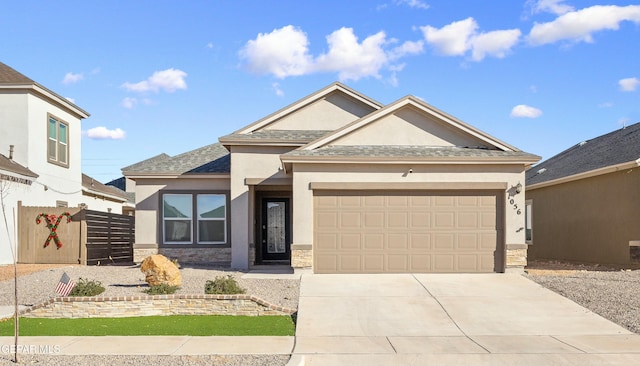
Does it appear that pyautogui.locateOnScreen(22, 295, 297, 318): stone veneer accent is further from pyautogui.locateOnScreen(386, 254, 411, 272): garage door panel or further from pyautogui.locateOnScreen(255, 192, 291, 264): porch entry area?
pyautogui.locateOnScreen(255, 192, 291, 264): porch entry area

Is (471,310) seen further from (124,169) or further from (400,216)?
(124,169)

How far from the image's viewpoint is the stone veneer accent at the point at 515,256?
17.1 m

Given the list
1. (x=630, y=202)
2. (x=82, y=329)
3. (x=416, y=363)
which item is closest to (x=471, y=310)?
(x=416, y=363)

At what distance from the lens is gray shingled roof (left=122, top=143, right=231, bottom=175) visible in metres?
21.4

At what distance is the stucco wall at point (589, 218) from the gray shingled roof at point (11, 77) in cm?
1918

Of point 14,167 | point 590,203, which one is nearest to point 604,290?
point 590,203

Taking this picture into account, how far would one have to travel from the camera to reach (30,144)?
2155 centimetres

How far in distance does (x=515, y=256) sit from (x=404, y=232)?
3007 mm

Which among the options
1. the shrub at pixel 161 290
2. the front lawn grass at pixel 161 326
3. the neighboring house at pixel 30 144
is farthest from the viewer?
the neighboring house at pixel 30 144

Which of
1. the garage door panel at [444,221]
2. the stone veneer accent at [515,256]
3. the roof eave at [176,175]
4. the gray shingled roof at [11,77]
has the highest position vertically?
the gray shingled roof at [11,77]

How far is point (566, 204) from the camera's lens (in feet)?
78.0

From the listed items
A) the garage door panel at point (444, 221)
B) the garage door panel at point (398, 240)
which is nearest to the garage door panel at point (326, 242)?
the garage door panel at point (398, 240)

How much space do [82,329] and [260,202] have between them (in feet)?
35.2

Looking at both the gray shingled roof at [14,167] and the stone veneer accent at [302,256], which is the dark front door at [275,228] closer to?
the stone veneer accent at [302,256]
